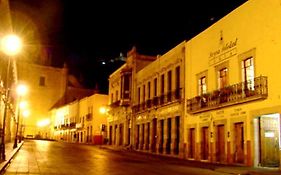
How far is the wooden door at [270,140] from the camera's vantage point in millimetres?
21594

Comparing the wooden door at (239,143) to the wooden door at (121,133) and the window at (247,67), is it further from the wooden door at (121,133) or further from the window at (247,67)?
the wooden door at (121,133)

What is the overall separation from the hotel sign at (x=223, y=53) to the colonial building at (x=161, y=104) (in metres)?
4.97

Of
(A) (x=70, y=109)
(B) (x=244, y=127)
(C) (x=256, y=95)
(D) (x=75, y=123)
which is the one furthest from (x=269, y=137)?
(A) (x=70, y=109)

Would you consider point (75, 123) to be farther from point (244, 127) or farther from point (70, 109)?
point (244, 127)

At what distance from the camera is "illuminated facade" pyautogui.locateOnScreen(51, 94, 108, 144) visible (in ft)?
191

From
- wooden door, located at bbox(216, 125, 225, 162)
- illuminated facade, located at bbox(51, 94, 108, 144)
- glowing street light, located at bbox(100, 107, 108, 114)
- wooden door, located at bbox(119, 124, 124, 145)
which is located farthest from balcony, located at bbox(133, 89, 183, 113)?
illuminated facade, located at bbox(51, 94, 108, 144)

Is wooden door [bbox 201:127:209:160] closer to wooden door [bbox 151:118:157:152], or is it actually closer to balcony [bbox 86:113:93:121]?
wooden door [bbox 151:118:157:152]

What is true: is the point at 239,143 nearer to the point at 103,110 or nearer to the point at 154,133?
the point at 154,133

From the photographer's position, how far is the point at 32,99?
273ft

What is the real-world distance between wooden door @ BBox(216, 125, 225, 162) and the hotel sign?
424cm

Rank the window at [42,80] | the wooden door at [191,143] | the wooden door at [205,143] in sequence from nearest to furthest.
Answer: the wooden door at [205,143], the wooden door at [191,143], the window at [42,80]

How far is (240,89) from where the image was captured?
22312mm

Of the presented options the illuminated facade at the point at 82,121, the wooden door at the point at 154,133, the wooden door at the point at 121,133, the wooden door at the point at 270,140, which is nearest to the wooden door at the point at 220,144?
the wooden door at the point at 270,140

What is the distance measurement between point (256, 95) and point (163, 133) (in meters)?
15.6
